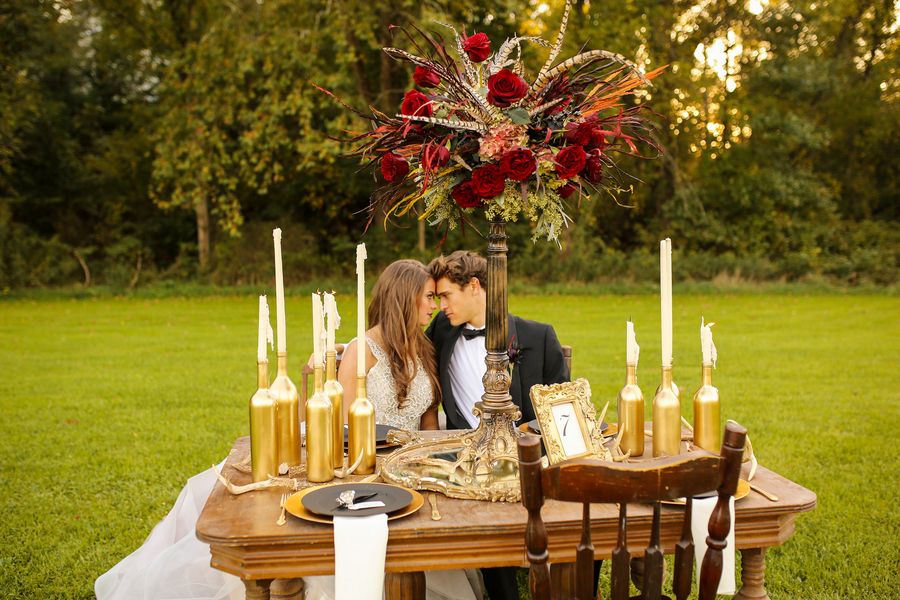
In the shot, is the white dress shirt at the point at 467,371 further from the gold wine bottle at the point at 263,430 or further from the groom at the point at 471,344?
the gold wine bottle at the point at 263,430

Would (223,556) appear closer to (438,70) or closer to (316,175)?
(438,70)

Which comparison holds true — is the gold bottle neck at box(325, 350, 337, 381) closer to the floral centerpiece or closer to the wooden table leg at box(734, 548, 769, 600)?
the floral centerpiece

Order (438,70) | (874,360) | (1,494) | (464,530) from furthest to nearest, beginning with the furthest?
(874,360), (1,494), (438,70), (464,530)

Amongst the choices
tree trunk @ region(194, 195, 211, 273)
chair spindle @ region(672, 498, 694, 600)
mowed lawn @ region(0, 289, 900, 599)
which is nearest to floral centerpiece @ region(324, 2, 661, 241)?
chair spindle @ region(672, 498, 694, 600)

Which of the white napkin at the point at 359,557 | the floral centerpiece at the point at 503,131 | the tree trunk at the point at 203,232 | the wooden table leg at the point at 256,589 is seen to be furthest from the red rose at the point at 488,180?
the tree trunk at the point at 203,232

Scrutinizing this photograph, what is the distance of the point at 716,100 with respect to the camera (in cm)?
2194

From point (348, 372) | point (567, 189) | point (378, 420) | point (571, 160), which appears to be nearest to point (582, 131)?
point (571, 160)

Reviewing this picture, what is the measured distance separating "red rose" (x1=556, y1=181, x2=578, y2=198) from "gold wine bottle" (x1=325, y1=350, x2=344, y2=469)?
963mm

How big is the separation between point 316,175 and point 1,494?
1663cm

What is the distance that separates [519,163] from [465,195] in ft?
0.87

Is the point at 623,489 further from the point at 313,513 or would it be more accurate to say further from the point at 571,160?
the point at 571,160

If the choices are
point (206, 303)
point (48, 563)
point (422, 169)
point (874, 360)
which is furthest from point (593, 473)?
point (206, 303)

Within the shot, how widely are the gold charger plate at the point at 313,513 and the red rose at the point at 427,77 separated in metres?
1.37

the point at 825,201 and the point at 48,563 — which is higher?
the point at 825,201
